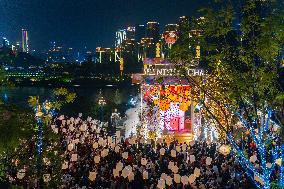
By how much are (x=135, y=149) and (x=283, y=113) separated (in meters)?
12.3

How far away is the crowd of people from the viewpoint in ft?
49.9

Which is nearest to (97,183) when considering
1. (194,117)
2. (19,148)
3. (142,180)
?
(142,180)

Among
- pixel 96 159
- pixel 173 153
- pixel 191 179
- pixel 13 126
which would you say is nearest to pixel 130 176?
pixel 191 179

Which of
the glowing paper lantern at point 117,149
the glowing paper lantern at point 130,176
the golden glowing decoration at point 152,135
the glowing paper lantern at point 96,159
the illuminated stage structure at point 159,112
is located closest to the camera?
the glowing paper lantern at point 130,176

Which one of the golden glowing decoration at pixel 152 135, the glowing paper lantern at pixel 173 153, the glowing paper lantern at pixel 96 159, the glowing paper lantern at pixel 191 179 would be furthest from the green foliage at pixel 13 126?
the golden glowing decoration at pixel 152 135

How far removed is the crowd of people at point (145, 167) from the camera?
15.2 m

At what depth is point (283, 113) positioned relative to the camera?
928cm

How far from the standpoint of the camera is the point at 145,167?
675 inches

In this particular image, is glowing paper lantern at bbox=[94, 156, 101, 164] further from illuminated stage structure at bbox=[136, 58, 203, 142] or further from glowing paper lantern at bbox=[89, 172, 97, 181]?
illuminated stage structure at bbox=[136, 58, 203, 142]

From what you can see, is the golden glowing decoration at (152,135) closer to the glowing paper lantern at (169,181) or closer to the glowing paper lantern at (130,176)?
the glowing paper lantern at (130,176)

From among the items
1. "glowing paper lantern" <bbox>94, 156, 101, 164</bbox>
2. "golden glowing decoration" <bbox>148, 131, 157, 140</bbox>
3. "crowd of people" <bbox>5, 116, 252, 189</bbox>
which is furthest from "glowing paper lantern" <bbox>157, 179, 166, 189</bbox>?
"golden glowing decoration" <bbox>148, 131, 157, 140</bbox>

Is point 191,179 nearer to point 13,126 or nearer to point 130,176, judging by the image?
point 130,176

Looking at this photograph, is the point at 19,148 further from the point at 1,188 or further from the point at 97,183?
the point at 97,183

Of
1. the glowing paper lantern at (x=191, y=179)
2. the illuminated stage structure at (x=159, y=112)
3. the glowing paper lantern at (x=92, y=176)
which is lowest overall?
the glowing paper lantern at (x=191, y=179)
